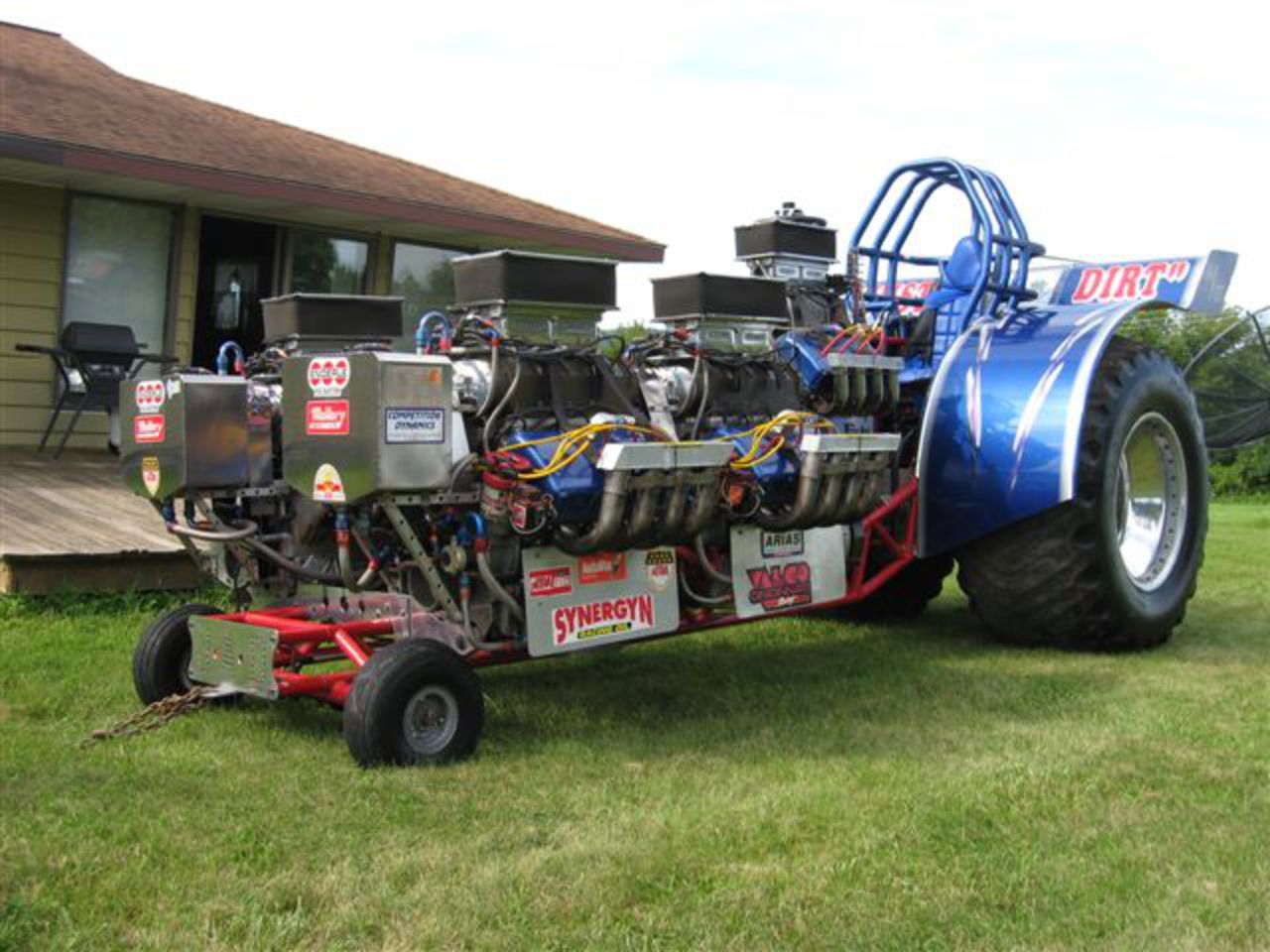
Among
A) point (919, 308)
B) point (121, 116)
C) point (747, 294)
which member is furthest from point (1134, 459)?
point (121, 116)

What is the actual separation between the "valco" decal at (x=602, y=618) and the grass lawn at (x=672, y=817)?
37 cm

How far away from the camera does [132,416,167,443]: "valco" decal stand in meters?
5.54

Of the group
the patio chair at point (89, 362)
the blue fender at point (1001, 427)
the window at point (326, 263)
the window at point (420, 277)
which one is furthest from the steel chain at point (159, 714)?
the window at point (420, 277)

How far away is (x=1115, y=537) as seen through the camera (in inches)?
282

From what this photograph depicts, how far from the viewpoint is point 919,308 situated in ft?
26.8

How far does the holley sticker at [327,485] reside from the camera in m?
5.04

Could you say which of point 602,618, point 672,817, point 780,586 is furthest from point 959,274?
point 672,817

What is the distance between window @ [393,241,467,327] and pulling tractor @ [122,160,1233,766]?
5492 millimetres

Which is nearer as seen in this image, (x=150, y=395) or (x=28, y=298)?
(x=150, y=395)

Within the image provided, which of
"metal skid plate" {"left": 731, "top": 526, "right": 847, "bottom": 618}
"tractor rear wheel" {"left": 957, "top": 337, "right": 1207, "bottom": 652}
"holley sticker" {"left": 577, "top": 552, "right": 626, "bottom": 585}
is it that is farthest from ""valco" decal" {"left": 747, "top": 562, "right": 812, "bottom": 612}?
"tractor rear wheel" {"left": 957, "top": 337, "right": 1207, "bottom": 652}

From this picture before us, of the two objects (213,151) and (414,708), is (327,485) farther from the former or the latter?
(213,151)

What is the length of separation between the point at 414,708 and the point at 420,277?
8365 millimetres

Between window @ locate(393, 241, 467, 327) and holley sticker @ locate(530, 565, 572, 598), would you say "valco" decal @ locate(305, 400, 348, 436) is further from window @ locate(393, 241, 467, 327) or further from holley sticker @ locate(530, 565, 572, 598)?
window @ locate(393, 241, 467, 327)

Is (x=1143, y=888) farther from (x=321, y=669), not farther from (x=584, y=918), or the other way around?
(x=321, y=669)
